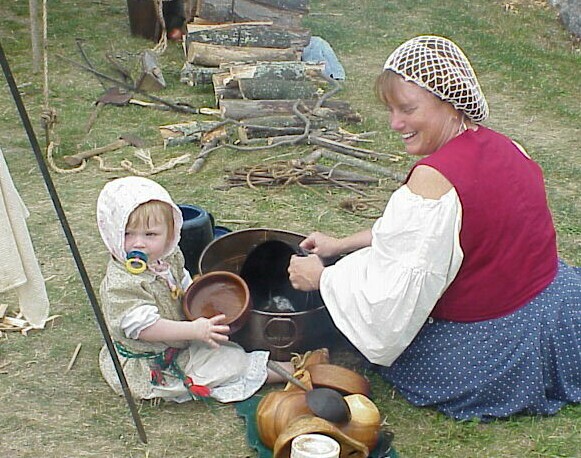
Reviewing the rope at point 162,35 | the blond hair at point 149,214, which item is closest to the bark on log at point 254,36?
the rope at point 162,35

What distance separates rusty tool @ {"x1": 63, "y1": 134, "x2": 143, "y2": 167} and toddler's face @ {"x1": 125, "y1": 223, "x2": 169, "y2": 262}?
10.0ft

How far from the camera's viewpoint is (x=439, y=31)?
34.7 feet

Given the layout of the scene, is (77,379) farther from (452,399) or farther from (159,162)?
(159,162)

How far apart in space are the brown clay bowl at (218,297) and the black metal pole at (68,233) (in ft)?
1.28

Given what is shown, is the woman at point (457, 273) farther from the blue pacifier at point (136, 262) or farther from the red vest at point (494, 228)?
the blue pacifier at point (136, 262)

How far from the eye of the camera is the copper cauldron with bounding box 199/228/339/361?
3.53m

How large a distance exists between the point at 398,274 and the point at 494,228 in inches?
15.7

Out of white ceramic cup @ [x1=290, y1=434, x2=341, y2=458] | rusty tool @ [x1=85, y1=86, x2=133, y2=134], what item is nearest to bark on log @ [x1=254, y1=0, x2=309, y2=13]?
rusty tool @ [x1=85, y1=86, x2=133, y2=134]

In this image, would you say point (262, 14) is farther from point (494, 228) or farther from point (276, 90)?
point (494, 228)

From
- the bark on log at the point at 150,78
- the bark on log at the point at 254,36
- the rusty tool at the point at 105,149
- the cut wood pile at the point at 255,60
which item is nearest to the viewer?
the rusty tool at the point at 105,149

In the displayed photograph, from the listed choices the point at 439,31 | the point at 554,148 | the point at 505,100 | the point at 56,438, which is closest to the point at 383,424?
the point at 56,438

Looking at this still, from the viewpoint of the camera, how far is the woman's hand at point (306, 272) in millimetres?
3385

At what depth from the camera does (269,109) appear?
22.6 feet

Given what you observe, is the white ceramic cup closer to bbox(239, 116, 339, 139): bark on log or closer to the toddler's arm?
the toddler's arm
